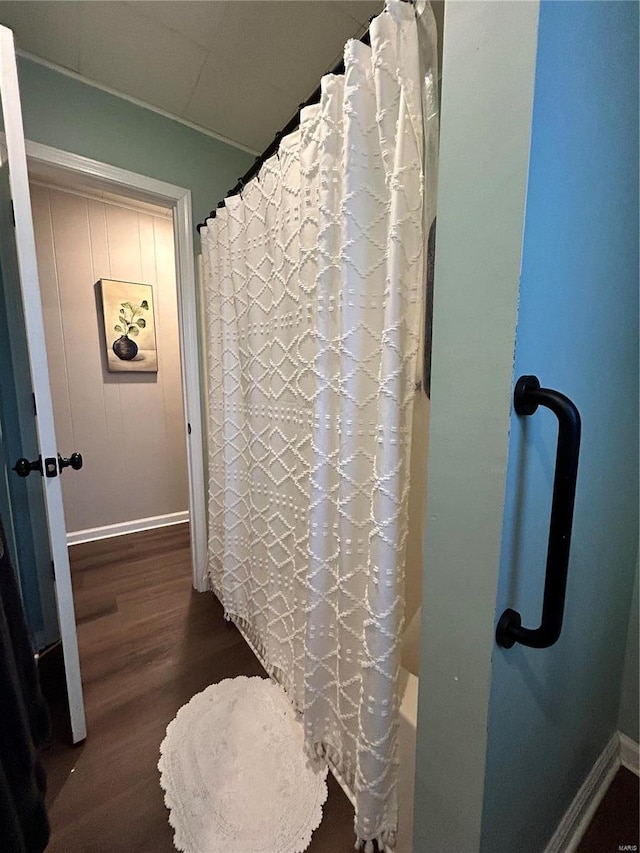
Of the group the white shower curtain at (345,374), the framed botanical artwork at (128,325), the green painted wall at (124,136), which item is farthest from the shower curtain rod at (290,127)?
the framed botanical artwork at (128,325)

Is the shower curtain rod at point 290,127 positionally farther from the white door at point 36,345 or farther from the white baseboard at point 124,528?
the white baseboard at point 124,528

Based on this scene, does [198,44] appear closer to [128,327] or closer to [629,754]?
[128,327]

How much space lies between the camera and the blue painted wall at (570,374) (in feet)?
1.57

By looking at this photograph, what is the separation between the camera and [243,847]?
0.90 metres

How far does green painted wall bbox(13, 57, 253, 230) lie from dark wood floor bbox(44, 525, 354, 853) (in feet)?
6.79

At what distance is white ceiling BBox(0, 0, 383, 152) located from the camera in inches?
46.4

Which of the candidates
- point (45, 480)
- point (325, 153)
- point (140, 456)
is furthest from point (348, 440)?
point (140, 456)

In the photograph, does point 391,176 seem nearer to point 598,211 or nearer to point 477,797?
point 598,211

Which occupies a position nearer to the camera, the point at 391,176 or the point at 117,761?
the point at 391,176

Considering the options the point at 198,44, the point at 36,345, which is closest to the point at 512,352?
the point at 36,345

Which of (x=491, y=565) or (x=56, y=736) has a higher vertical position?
(x=491, y=565)

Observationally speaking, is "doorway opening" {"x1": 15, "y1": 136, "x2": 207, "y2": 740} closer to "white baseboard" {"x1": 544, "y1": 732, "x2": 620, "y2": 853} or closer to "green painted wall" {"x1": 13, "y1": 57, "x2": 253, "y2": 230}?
"green painted wall" {"x1": 13, "y1": 57, "x2": 253, "y2": 230}

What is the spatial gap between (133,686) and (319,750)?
2.62 feet

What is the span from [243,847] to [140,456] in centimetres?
242
